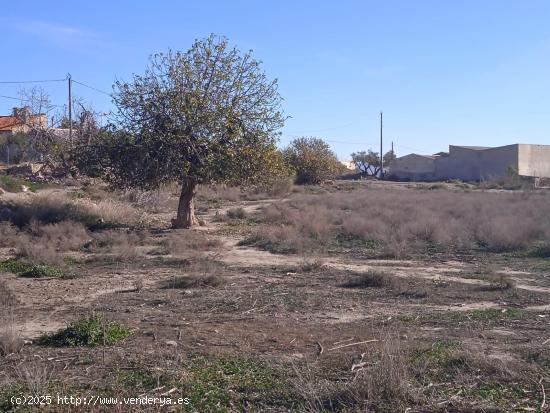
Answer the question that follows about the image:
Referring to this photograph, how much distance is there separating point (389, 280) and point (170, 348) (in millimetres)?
6836

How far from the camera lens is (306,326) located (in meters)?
11.4

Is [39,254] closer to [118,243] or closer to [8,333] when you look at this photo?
[118,243]

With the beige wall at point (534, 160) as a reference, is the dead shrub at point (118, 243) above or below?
below

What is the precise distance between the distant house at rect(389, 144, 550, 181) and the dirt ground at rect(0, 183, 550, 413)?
64.8m

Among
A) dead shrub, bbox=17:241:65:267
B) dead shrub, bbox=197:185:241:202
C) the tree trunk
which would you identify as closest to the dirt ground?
dead shrub, bbox=17:241:65:267

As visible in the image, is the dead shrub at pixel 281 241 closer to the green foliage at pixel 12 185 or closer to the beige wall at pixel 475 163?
the green foliage at pixel 12 185

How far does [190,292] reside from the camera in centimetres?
1432

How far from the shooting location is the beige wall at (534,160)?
8256 cm

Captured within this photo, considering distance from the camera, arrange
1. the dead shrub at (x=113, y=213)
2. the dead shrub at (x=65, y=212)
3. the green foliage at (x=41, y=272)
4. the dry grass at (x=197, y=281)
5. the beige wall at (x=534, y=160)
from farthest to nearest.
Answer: the beige wall at (x=534, y=160) → the dead shrub at (x=113, y=213) → the dead shrub at (x=65, y=212) → the green foliage at (x=41, y=272) → the dry grass at (x=197, y=281)

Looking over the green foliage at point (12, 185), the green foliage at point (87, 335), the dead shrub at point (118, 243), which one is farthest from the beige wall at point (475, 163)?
the green foliage at point (87, 335)

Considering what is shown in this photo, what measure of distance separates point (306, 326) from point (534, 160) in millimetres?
78781

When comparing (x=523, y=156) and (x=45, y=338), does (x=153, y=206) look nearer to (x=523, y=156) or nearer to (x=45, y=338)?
(x=45, y=338)

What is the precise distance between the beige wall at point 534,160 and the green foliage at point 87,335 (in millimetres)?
76989

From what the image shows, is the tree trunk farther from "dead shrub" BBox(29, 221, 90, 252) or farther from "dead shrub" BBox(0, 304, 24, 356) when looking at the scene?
"dead shrub" BBox(0, 304, 24, 356)
